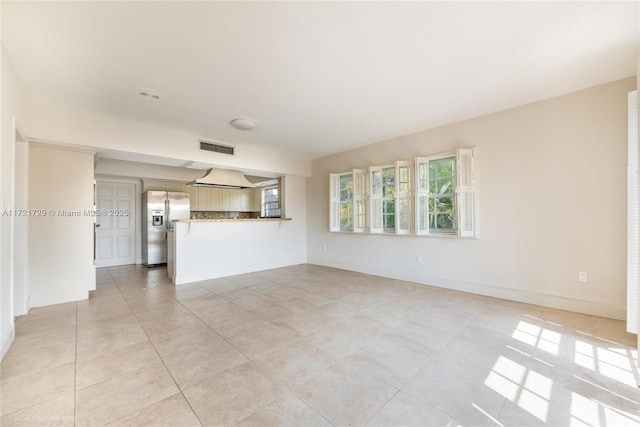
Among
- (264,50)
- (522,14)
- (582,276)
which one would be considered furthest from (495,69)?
(582,276)

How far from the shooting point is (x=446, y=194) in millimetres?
4168

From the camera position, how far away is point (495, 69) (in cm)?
265

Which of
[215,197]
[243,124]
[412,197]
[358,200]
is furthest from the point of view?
[215,197]

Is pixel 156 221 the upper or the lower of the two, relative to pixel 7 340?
upper

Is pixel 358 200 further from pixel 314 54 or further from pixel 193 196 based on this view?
pixel 193 196

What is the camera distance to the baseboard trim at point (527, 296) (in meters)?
2.91

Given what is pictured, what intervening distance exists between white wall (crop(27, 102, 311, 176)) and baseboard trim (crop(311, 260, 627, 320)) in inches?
152

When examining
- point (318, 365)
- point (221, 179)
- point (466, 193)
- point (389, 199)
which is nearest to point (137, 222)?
point (221, 179)

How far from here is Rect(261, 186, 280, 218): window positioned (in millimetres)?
7136

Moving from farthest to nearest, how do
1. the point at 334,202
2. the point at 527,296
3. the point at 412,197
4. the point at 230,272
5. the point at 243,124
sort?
the point at 334,202 < the point at 230,272 < the point at 412,197 < the point at 243,124 < the point at 527,296

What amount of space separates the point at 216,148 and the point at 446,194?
4192 mm

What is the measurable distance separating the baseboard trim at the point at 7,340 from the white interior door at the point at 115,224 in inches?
173

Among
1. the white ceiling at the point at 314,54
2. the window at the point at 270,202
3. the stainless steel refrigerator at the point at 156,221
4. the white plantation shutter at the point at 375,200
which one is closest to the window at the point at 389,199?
the white plantation shutter at the point at 375,200

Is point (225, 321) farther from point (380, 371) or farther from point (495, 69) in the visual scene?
point (495, 69)
